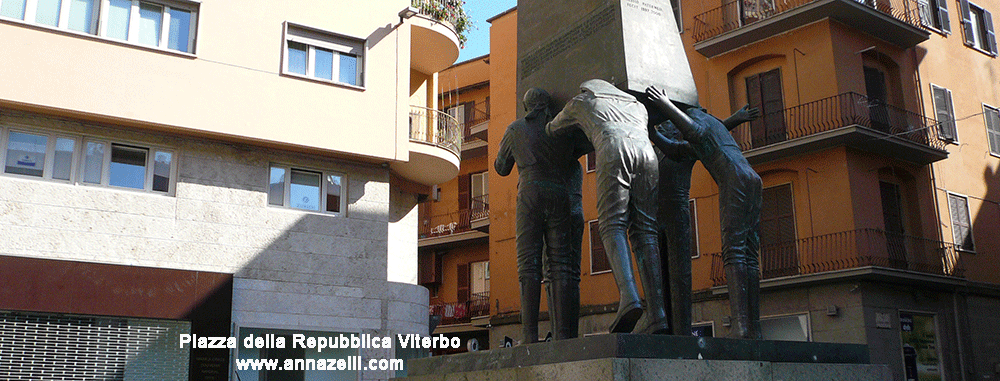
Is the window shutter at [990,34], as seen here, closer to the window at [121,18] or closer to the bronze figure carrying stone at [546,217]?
the window at [121,18]

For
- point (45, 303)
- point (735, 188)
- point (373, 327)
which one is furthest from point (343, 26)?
point (735, 188)

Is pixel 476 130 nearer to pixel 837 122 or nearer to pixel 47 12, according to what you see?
pixel 837 122

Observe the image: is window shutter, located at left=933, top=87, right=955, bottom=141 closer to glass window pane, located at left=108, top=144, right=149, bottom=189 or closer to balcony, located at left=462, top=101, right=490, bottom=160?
balcony, located at left=462, top=101, right=490, bottom=160

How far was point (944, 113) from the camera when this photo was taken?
2555cm

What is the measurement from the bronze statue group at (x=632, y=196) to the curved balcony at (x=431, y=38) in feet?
39.7

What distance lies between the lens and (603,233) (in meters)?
6.70

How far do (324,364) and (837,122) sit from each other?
1347cm

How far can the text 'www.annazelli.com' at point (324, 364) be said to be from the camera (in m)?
16.4

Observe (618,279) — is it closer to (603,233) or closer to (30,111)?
(603,233)

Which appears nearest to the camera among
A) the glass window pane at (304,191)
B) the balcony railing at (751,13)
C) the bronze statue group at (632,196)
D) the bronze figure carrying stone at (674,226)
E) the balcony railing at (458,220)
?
the bronze statue group at (632,196)

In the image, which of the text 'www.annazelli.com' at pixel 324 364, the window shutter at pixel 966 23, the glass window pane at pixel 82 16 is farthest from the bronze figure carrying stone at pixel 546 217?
the window shutter at pixel 966 23

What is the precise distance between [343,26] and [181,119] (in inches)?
151

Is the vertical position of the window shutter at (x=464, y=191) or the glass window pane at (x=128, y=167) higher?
the window shutter at (x=464, y=191)

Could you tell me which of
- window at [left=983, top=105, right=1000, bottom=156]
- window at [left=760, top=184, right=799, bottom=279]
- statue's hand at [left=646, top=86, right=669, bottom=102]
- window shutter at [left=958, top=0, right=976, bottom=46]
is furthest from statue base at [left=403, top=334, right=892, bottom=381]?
window shutter at [left=958, top=0, right=976, bottom=46]
